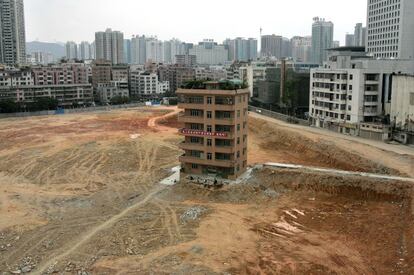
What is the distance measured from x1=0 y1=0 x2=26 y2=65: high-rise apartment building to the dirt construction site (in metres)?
130

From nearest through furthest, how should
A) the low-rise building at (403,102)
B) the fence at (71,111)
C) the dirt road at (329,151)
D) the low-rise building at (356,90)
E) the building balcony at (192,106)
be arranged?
the building balcony at (192,106), the dirt road at (329,151), the low-rise building at (403,102), the low-rise building at (356,90), the fence at (71,111)

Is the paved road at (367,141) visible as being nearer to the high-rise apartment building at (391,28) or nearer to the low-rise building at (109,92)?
the high-rise apartment building at (391,28)

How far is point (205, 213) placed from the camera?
37.1 meters

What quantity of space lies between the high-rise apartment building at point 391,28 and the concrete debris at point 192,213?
8234cm

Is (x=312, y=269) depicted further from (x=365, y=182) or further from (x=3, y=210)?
(x=3, y=210)

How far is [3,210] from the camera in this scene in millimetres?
38906

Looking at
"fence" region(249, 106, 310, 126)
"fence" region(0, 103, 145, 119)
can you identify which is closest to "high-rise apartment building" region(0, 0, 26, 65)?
"fence" region(0, 103, 145, 119)

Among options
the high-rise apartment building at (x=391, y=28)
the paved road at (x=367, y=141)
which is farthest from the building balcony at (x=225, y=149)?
the high-rise apartment building at (x=391, y=28)

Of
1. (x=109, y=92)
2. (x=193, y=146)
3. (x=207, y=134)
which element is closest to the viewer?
(x=207, y=134)

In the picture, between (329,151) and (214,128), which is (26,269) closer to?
(214,128)

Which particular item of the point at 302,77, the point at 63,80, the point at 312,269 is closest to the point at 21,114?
the point at 63,80

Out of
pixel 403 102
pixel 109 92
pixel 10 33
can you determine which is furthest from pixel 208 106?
pixel 10 33

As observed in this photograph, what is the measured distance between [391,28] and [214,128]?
264ft

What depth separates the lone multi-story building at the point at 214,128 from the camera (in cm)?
4362
